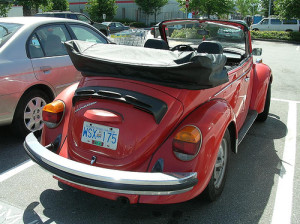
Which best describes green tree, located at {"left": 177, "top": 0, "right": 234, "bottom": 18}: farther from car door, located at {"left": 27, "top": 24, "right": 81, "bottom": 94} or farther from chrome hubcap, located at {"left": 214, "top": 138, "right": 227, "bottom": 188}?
chrome hubcap, located at {"left": 214, "top": 138, "right": 227, "bottom": 188}

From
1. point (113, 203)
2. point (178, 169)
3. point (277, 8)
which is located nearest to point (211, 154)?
point (178, 169)

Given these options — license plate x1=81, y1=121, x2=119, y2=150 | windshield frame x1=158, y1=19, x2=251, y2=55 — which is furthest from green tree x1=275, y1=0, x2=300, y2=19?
license plate x1=81, y1=121, x2=119, y2=150

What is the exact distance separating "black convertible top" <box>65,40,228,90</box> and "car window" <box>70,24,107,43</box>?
2.31 m

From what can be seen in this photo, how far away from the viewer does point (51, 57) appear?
15.0 ft

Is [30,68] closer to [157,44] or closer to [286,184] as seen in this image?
[157,44]

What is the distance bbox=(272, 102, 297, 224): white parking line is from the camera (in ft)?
9.06

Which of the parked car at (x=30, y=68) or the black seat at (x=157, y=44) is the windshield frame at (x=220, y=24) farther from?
the parked car at (x=30, y=68)

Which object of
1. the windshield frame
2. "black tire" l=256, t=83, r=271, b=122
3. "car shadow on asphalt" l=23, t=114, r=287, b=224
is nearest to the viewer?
"car shadow on asphalt" l=23, t=114, r=287, b=224

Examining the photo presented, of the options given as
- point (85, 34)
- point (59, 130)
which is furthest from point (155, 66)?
point (85, 34)

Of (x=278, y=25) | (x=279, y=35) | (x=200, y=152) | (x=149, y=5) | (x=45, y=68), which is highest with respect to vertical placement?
(x=149, y=5)

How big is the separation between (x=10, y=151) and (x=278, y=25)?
103ft

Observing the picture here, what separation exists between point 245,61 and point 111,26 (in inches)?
1105

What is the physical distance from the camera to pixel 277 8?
26.7 meters

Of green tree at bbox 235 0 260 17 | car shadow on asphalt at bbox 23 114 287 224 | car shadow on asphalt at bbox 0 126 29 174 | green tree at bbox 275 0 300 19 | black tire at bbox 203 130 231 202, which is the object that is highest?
green tree at bbox 235 0 260 17
